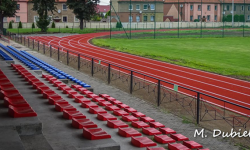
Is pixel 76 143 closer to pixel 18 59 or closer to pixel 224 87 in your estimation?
pixel 224 87

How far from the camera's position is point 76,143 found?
33.6 ft

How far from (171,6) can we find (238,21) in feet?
84.7

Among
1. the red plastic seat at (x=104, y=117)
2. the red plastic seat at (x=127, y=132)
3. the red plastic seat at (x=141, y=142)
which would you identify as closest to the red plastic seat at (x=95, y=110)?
the red plastic seat at (x=104, y=117)

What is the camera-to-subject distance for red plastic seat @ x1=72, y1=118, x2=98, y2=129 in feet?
37.3

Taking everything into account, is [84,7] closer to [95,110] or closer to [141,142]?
[95,110]

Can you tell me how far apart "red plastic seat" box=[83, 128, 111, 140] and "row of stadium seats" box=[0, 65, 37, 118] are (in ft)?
4.71

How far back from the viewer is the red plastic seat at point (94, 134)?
10.3 m

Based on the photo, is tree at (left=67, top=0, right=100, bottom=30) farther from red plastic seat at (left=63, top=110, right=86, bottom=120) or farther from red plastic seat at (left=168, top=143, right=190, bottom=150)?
red plastic seat at (left=168, top=143, right=190, bottom=150)

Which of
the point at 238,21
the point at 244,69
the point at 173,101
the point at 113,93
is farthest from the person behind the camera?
the point at 238,21

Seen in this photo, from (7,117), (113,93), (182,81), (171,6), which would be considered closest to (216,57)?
(182,81)

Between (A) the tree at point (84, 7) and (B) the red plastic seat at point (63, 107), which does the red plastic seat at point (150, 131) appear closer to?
(B) the red plastic seat at point (63, 107)

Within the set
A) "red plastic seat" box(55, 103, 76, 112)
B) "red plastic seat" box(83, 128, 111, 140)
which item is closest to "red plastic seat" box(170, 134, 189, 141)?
"red plastic seat" box(83, 128, 111, 140)

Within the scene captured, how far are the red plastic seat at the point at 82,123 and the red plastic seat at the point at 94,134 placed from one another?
634 millimetres

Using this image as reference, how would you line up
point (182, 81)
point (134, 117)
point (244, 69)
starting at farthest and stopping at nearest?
point (244, 69) → point (182, 81) → point (134, 117)
